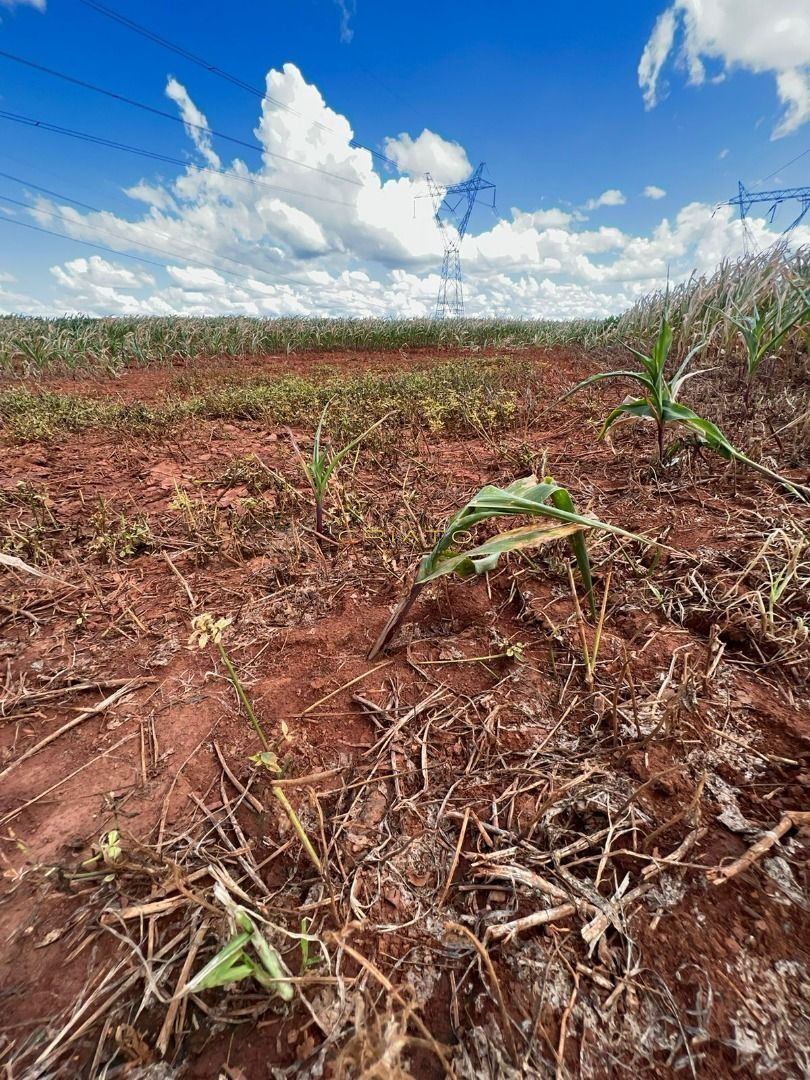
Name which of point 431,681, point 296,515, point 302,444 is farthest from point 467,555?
point 302,444

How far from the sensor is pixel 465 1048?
0.52 metres

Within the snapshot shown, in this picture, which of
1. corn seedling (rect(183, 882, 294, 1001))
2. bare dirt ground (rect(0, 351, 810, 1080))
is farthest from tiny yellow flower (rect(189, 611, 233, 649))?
corn seedling (rect(183, 882, 294, 1001))

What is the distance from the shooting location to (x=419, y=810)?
0.80 m

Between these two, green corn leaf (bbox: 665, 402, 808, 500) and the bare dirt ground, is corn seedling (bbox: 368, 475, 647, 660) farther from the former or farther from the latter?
green corn leaf (bbox: 665, 402, 808, 500)

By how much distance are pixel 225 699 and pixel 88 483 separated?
2.03m

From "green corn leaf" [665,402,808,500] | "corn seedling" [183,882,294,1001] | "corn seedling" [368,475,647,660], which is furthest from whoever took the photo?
"green corn leaf" [665,402,808,500]

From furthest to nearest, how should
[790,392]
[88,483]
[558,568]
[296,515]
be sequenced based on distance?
[790,392] < [88,483] < [296,515] < [558,568]

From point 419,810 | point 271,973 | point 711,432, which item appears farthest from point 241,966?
point 711,432

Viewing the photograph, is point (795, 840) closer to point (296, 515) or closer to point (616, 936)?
point (616, 936)

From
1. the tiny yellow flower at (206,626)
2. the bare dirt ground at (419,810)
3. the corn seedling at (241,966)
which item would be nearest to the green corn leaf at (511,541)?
the bare dirt ground at (419,810)

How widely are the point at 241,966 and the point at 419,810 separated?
0.35m

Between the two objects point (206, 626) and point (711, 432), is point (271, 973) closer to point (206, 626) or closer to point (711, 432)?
point (206, 626)

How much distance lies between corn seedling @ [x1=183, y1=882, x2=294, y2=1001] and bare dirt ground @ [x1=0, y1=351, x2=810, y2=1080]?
0.09ft

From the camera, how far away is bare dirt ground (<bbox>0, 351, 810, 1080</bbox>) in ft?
1.75
